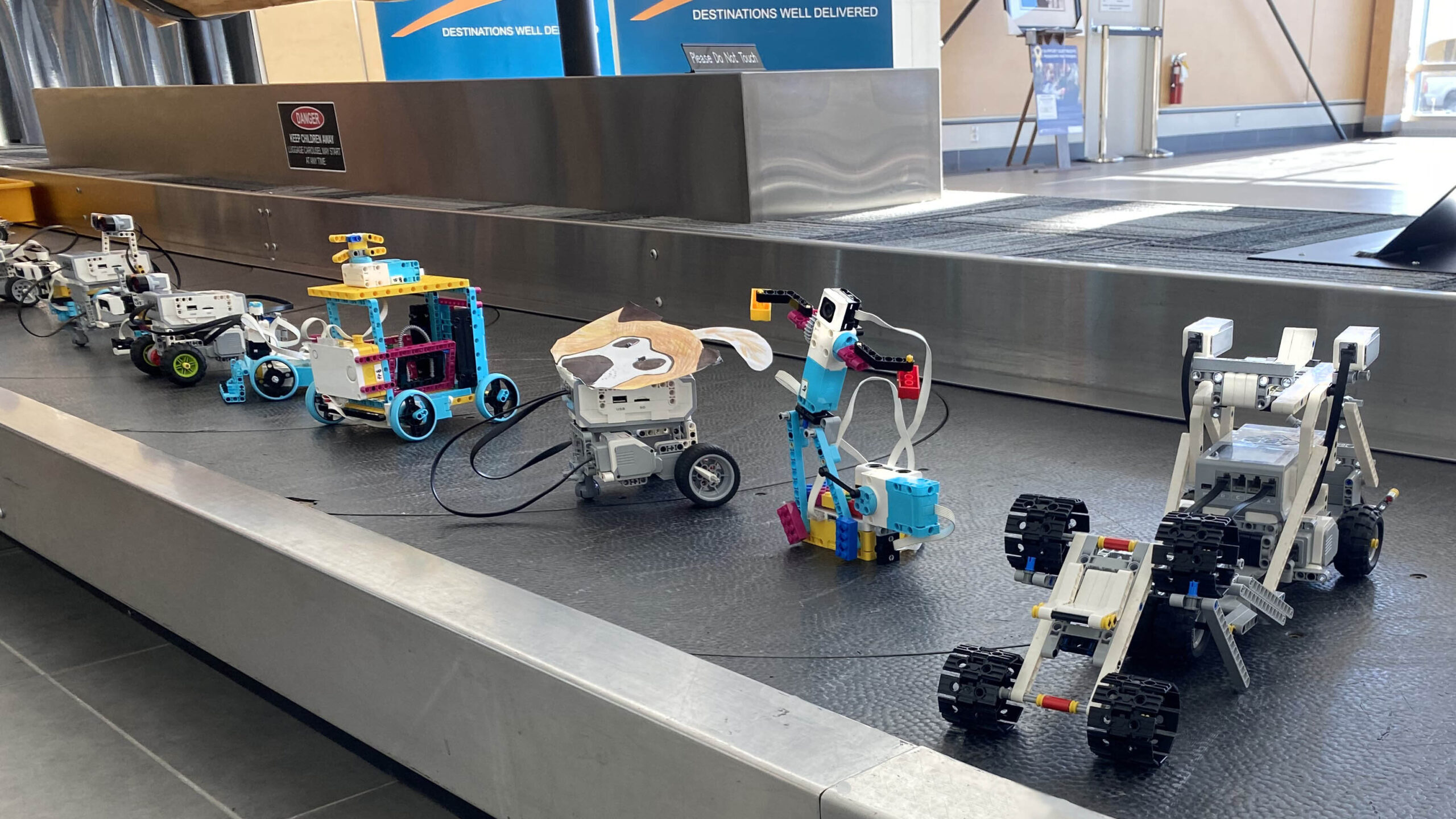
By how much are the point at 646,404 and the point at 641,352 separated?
13 cm

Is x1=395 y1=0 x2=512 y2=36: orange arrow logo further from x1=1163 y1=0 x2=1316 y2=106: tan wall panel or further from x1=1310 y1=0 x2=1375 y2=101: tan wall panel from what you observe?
x1=1310 y1=0 x2=1375 y2=101: tan wall panel

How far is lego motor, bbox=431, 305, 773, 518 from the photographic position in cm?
288

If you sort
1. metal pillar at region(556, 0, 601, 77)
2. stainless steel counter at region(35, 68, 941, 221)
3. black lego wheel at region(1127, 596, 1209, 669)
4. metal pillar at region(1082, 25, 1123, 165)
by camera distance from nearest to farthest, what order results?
black lego wheel at region(1127, 596, 1209, 669), stainless steel counter at region(35, 68, 941, 221), metal pillar at region(556, 0, 601, 77), metal pillar at region(1082, 25, 1123, 165)

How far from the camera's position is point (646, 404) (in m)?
2.96

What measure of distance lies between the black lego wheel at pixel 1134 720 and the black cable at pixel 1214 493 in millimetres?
546

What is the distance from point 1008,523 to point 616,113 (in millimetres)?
4647

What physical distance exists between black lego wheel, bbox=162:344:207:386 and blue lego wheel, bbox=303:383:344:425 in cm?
94

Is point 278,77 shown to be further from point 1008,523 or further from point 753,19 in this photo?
point 1008,523

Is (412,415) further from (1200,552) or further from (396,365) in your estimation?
(1200,552)

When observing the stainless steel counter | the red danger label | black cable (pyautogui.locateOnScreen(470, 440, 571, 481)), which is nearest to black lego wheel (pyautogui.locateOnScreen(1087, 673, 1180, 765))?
black cable (pyautogui.locateOnScreen(470, 440, 571, 481))

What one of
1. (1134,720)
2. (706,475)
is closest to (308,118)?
(706,475)

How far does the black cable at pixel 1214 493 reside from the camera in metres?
2.12

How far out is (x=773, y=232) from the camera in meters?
5.13

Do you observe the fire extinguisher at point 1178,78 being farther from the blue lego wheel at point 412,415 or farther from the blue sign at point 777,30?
the blue lego wheel at point 412,415
